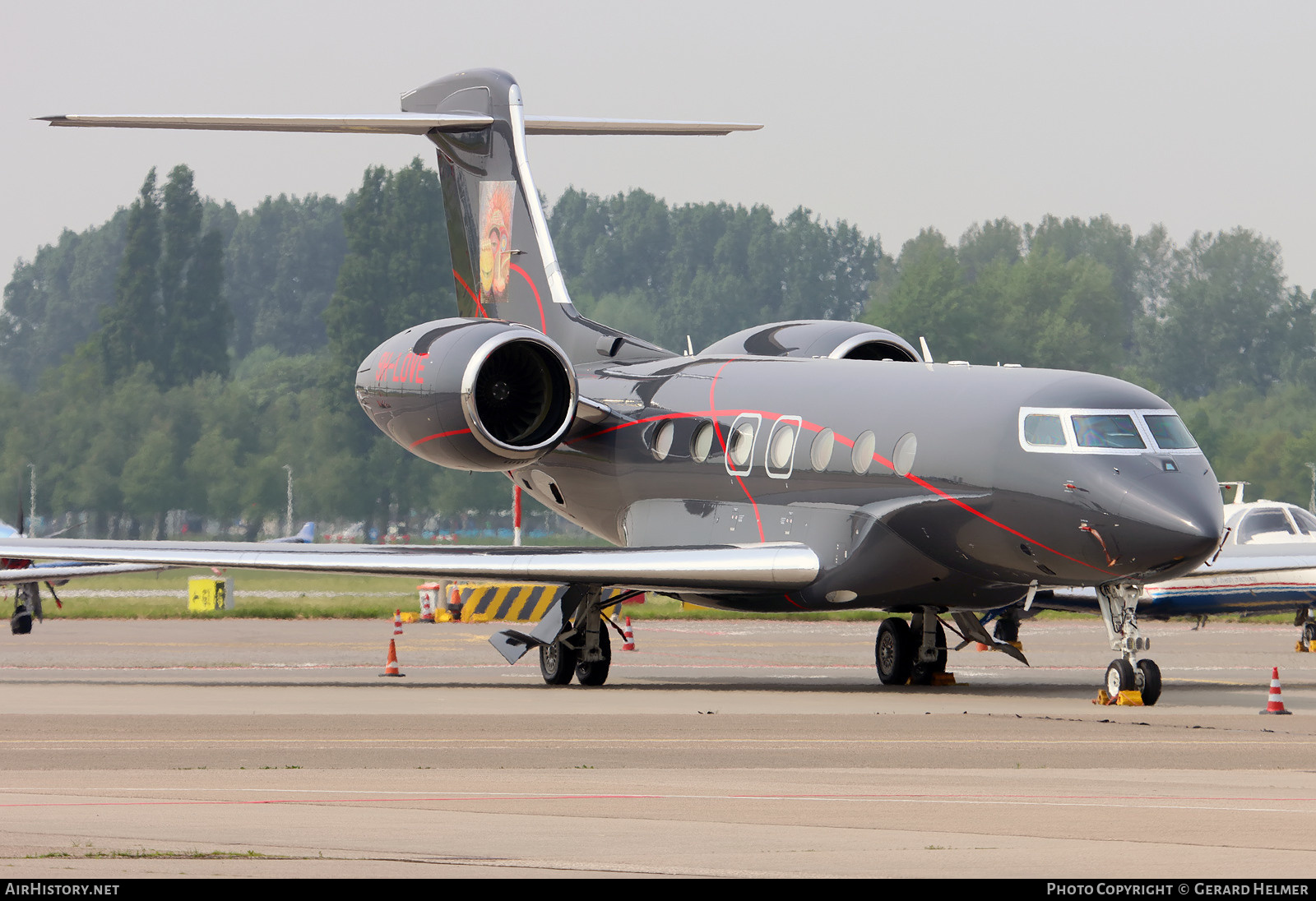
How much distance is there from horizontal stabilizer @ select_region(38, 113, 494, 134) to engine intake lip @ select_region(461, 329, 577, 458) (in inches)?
150

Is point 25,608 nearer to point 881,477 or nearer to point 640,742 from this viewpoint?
point 881,477

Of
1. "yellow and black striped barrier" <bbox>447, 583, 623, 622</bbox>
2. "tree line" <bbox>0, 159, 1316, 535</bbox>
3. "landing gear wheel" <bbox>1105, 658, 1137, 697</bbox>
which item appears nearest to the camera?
"landing gear wheel" <bbox>1105, 658, 1137, 697</bbox>

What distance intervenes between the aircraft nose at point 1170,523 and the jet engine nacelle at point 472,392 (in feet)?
24.1

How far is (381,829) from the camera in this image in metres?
9.45

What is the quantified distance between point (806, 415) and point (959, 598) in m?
2.56

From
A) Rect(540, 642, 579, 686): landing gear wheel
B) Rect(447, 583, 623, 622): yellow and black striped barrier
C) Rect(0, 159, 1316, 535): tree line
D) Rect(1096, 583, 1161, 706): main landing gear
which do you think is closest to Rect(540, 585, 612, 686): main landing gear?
Rect(540, 642, 579, 686): landing gear wheel

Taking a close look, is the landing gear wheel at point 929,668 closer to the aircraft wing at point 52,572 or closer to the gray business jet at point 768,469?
the gray business jet at point 768,469

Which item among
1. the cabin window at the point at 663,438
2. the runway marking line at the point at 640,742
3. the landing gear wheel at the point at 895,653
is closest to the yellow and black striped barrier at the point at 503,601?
the cabin window at the point at 663,438

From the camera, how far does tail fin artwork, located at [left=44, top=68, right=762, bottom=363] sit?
88.3 feet

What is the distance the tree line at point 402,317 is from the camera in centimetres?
7844

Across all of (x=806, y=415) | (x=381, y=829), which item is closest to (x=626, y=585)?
(x=806, y=415)

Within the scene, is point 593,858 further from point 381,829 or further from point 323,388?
point 323,388

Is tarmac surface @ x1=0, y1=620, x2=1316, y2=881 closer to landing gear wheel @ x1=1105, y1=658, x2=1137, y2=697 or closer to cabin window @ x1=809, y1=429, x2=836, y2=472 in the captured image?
landing gear wheel @ x1=1105, y1=658, x2=1137, y2=697

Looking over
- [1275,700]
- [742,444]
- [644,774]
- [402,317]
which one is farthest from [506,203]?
[402,317]
